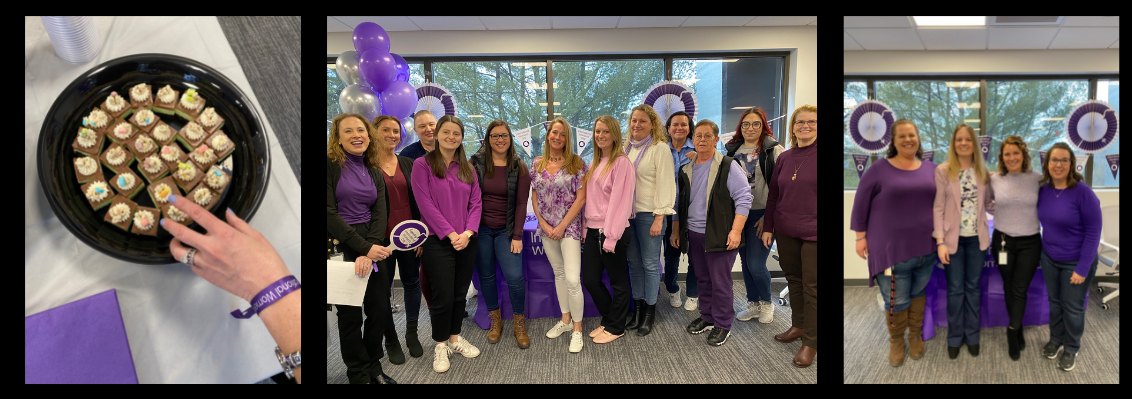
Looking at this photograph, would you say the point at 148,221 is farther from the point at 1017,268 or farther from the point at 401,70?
the point at 1017,268

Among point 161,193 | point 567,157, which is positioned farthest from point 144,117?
point 567,157

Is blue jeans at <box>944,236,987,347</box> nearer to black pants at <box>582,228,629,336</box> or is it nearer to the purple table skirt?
black pants at <box>582,228,629,336</box>

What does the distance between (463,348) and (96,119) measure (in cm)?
168

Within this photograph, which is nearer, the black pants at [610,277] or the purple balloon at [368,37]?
the black pants at [610,277]

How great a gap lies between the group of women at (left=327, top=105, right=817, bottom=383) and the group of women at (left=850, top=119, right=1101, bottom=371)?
2.04ft

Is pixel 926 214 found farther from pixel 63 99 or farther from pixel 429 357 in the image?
pixel 63 99

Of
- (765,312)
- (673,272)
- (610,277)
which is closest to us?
(610,277)

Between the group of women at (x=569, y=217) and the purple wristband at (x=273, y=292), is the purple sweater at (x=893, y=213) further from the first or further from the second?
the purple wristband at (x=273, y=292)

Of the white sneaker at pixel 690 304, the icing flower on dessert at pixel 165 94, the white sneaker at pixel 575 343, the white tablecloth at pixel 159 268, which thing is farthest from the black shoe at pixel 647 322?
the icing flower on dessert at pixel 165 94

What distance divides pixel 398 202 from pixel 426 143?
2.02 feet

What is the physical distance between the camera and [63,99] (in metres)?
1.39

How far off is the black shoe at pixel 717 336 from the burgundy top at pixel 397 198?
5.82ft

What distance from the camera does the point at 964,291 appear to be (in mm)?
1473

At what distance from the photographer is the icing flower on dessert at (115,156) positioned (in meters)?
1.41
